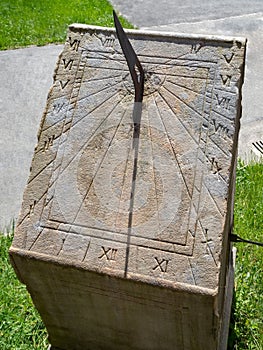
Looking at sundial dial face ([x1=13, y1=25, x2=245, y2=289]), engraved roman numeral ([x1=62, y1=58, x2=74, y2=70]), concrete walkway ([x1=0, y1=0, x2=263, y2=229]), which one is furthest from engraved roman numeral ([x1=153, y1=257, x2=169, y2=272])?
concrete walkway ([x1=0, y1=0, x2=263, y2=229])

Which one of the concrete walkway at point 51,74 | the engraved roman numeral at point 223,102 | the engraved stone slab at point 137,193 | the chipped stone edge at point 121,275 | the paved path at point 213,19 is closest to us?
the chipped stone edge at point 121,275

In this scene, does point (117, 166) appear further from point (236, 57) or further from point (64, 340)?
point (64, 340)

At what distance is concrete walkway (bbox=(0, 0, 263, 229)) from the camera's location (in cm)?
537

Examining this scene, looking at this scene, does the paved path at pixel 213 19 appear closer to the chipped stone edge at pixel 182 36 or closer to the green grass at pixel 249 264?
the green grass at pixel 249 264

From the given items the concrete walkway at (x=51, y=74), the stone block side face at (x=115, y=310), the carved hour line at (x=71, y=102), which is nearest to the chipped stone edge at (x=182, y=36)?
the carved hour line at (x=71, y=102)

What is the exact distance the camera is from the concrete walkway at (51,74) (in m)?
5.37

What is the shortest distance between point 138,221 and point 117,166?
31 cm

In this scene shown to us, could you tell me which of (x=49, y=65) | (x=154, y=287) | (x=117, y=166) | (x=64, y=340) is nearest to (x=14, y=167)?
A: (x=49, y=65)

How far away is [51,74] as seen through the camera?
21.0 ft

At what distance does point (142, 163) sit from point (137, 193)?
161 mm

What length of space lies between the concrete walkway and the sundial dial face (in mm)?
2016

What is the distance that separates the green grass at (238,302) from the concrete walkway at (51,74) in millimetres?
722

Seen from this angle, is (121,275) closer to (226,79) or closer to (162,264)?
(162,264)

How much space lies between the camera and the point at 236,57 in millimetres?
3035
